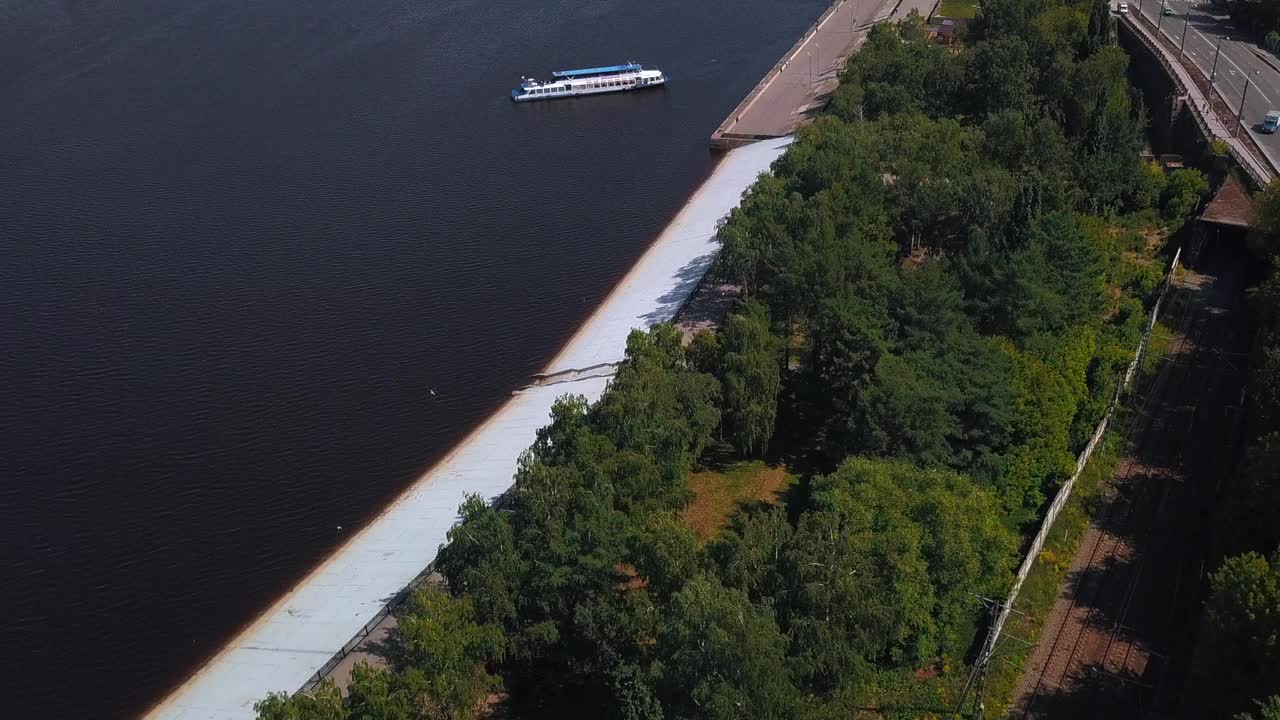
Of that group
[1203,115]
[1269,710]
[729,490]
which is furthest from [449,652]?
[1203,115]

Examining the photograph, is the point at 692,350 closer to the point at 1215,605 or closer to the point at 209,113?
the point at 1215,605

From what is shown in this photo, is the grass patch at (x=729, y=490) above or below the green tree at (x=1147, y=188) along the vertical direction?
below

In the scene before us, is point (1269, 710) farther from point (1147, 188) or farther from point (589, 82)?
point (589, 82)

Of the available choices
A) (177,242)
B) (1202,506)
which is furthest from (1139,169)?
(177,242)

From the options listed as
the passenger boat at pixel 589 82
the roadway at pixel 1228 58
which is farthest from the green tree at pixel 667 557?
the passenger boat at pixel 589 82

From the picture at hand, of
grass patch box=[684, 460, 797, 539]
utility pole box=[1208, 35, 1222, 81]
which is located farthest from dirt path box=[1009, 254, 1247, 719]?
utility pole box=[1208, 35, 1222, 81]

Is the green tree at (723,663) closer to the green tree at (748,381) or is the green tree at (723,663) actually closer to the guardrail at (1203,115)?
the green tree at (748,381)
